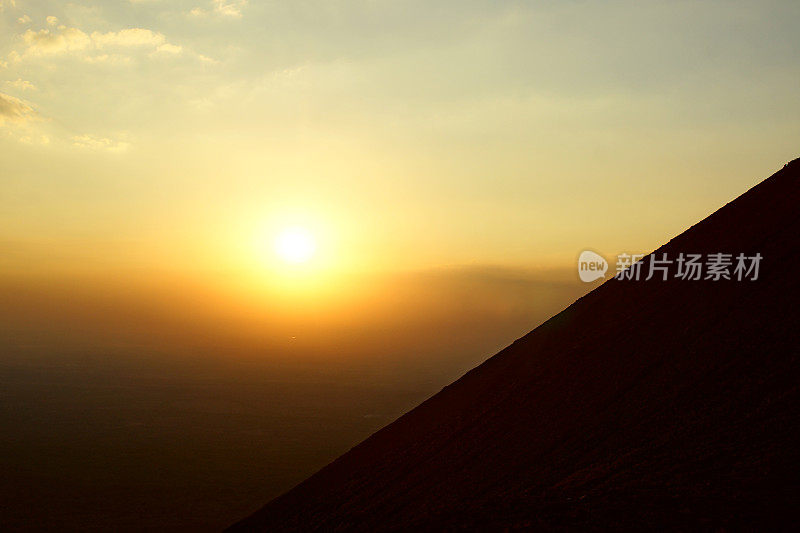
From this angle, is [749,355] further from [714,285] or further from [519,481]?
[519,481]

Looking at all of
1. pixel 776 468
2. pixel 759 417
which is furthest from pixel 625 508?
pixel 759 417

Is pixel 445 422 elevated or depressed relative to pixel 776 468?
elevated

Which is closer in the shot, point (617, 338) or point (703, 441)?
point (703, 441)

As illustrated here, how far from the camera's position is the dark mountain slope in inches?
431

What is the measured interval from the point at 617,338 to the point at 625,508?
12584mm

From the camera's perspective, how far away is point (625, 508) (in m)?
10.4

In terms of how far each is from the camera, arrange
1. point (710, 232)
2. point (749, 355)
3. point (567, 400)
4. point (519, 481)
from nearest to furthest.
Result: point (519, 481), point (749, 355), point (567, 400), point (710, 232)

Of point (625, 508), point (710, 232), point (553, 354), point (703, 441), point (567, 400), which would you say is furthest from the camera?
point (710, 232)

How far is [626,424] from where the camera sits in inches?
626

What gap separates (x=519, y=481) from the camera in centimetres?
1474

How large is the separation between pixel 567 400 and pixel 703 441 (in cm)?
636

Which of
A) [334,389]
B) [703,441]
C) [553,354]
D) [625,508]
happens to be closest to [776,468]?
[703,441]

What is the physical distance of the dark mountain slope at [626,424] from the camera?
431 inches

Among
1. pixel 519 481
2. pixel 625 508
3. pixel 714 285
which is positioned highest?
pixel 714 285
